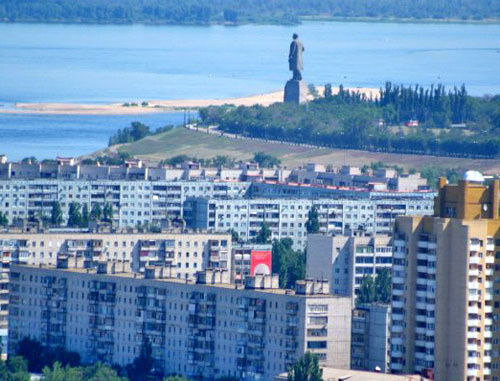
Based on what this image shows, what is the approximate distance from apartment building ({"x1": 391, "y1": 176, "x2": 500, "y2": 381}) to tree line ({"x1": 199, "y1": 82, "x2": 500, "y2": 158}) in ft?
179

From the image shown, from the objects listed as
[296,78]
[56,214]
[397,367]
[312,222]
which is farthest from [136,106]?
[397,367]

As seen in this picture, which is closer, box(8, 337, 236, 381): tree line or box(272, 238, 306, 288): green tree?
box(8, 337, 236, 381): tree line

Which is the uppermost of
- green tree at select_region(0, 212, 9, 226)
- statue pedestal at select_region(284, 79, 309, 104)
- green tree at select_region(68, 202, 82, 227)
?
statue pedestal at select_region(284, 79, 309, 104)

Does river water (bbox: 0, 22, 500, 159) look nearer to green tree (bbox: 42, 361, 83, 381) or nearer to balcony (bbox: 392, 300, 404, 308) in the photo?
green tree (bbox: 42, 361, 83, 381)

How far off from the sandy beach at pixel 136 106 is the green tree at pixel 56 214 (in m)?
60.6

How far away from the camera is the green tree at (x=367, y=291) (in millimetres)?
53794

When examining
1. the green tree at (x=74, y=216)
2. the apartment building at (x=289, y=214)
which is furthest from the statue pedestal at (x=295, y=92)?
the green tree at (x=74, y=216)

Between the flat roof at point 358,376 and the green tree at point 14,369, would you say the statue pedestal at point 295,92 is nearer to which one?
the green tree at point 14,369

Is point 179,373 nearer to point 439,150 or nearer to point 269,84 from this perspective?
point 439,150

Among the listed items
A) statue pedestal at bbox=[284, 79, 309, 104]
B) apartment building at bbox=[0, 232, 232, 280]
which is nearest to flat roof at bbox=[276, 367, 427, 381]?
→ apartment building at bbox=[0, 232, 232, 280]

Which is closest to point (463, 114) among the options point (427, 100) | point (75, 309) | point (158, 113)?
point (427, 100)

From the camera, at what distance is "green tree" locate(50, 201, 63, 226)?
68.2 metres

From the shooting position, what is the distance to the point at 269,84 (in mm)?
158875

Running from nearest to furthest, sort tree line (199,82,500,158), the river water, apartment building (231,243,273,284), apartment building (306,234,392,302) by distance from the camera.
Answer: apartment building (306,234,392,302) < apartment building (231,243,273,284) < tree line (199,82,500,158) < the river water
